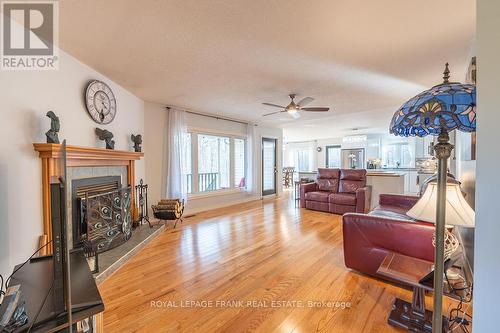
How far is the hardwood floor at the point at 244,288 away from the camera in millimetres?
1690

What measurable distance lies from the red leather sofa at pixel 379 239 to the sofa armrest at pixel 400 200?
1.53m

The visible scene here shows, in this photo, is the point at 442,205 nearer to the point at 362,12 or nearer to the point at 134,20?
the point at 362,12

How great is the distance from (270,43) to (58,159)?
2.09 m

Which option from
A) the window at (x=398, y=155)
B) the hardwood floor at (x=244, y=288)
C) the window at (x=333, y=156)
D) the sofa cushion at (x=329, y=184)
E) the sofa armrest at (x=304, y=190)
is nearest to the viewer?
the hardwood floor at (x=244, y=288)

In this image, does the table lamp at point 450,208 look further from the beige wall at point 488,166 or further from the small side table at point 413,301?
the small side table at point 413,301

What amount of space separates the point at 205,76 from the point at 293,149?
10.3m

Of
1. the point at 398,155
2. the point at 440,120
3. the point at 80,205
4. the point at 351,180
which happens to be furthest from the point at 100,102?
the point at 398,155

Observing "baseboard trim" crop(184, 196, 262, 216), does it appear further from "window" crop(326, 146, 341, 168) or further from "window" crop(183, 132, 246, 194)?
"window" crop(326, 146, 341, 168)

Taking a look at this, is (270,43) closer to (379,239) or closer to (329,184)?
(379,239)

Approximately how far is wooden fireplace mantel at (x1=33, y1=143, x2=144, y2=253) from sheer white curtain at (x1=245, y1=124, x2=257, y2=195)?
3.47 m

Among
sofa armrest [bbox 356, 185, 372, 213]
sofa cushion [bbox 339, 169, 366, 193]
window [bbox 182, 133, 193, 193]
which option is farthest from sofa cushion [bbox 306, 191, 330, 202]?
window [bbox 182, 133, 193, 193]

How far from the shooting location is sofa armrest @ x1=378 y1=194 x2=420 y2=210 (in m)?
3.50

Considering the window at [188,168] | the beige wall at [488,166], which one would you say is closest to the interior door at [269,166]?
the window at [188,168]

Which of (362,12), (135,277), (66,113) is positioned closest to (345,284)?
(135,277)
